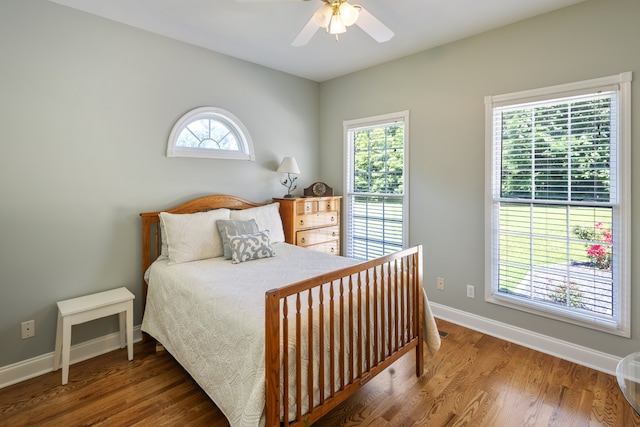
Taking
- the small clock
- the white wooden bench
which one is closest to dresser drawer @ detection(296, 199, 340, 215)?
the small clock

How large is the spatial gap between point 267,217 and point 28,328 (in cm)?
202

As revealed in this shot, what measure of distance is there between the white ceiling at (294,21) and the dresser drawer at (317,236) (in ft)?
6.25

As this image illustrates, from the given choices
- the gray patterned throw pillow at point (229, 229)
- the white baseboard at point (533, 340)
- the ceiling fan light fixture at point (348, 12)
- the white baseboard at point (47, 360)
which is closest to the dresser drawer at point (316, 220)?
the gray patterned throw pillow at point (229, 229)

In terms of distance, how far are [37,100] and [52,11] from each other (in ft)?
2.18

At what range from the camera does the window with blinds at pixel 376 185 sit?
359 centimetres

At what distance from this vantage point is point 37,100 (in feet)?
7.59

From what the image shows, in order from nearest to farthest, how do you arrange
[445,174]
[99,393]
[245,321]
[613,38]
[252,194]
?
[245,321], [99,393], [613,38], [445,174], [252,194]

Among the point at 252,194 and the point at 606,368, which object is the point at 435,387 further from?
the point at 252,194

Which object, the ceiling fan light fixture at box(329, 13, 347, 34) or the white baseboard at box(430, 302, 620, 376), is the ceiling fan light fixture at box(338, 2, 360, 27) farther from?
the white baseboard at box(430, 302, 620, 376)

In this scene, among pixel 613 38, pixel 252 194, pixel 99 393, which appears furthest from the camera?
pixel 252 194

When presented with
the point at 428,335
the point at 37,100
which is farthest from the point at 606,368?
the point at 37,100

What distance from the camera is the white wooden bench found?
2.21m

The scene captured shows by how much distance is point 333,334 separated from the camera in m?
1.69

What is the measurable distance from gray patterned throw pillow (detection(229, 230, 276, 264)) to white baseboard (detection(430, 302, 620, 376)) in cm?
184
